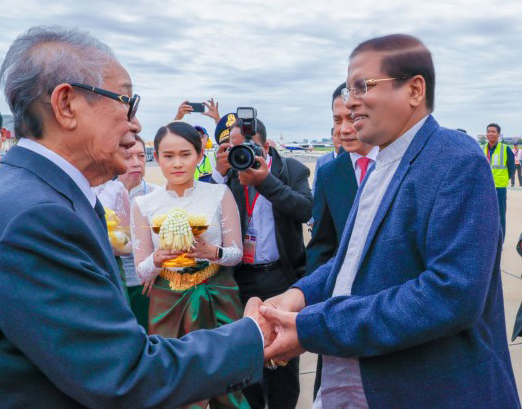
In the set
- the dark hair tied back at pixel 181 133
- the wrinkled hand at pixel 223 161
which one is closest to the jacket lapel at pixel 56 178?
the dark hair tied back at pixel 181 133

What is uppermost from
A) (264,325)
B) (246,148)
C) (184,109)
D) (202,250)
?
(184,109)

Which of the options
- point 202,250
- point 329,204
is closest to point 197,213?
point 202,250

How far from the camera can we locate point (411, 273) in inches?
57.7

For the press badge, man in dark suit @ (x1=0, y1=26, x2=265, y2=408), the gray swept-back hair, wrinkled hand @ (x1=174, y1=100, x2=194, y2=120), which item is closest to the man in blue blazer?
man in dark suit @ (x1=0, y1=26, x2=265, y2=408)

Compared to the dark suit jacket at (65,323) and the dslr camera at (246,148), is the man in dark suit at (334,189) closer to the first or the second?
the dslr camera at (246,148)

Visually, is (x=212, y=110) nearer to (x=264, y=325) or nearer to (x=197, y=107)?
(x=197, y=107)

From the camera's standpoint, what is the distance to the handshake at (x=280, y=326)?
5.48 feet

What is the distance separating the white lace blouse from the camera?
9.81ft

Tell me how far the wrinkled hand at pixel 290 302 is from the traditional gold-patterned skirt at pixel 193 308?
1.00 meters

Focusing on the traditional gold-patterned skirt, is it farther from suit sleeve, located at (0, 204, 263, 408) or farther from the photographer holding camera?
suit sleeve, located at (0, 204, 263, 408)

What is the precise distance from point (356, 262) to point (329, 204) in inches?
44.6

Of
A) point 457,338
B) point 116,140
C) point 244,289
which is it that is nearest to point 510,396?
point 457,338

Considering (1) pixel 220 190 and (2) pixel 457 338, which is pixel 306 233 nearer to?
(1) pixel 220 190

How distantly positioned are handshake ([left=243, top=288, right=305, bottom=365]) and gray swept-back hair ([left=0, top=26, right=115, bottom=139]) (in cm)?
96
